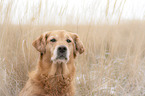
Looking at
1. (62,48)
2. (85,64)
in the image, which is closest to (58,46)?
(62,48)

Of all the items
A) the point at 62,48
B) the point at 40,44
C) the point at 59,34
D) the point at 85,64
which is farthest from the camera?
the point at 85,64

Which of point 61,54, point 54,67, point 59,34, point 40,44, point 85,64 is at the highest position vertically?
point 59,34

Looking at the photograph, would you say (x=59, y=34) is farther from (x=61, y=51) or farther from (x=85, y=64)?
(x=85, y=64)

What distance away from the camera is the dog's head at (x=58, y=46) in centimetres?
238

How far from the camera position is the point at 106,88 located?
2.86 meters

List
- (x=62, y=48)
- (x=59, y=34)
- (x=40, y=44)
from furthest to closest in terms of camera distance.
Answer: (x=59, y=34) → (x=40, y=44) → (x=62, y=48)

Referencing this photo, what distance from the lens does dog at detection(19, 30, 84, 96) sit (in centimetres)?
238

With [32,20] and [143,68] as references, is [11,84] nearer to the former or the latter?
[32,20]

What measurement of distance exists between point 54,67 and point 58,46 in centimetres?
41

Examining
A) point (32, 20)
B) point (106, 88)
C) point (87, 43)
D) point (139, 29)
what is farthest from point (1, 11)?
point (139, 29)

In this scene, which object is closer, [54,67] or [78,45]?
[54,67]

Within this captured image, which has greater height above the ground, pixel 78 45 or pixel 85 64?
pixel 78 45

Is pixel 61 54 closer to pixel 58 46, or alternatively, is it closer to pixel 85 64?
pixel 58 46

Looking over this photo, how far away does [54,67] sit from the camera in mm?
2592
